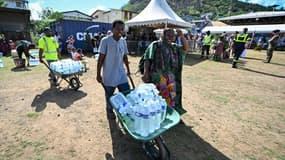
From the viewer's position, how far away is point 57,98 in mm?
4160

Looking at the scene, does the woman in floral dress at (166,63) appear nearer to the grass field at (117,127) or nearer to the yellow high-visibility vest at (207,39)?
the grass field at (117,127)

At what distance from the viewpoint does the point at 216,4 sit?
69562mm

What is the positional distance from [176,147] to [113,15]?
125 feet

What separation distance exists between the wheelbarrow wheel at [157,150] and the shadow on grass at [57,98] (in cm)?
246

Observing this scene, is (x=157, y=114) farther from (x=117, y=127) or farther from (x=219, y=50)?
(x=219, y=50)

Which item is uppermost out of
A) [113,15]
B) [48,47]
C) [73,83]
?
[113,15]

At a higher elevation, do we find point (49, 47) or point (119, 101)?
point (49, 47)

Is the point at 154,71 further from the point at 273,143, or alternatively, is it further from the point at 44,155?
the point at 273,143

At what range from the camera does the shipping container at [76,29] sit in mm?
11312

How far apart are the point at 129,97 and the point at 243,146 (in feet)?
6.92

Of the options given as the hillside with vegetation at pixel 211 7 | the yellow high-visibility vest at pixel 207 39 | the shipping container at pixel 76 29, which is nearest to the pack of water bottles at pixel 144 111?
the yellow high-visibility vest at pixel 207 39

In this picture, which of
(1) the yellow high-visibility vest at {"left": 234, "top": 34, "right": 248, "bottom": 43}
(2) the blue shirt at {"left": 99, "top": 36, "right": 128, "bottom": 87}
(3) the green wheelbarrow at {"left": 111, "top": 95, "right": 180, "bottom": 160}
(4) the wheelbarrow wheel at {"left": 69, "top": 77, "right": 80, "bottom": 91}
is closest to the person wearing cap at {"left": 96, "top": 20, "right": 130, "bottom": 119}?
(2) the blue shirt at {"left": 99, "top": 36, "right": 128, "bottom": 87}

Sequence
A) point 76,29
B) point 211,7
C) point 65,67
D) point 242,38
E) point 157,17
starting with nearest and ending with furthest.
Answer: point 65,67, point 242,38, point 157,17, point 76,29, point 211,7

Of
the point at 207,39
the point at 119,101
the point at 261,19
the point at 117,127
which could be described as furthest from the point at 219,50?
the point at 261,19
